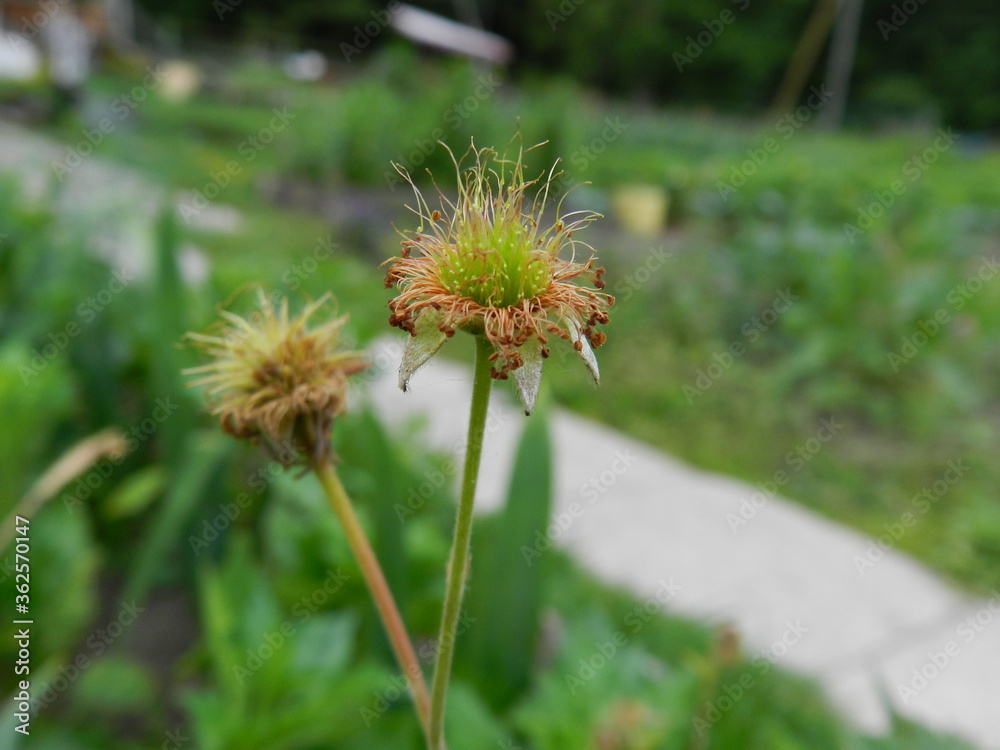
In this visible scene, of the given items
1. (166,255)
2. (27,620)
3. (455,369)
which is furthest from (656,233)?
(27,620)

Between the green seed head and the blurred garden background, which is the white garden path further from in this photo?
the green seed head

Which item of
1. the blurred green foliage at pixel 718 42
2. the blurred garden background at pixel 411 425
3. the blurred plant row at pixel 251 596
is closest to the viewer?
the blurred plant row at pixel 251 596

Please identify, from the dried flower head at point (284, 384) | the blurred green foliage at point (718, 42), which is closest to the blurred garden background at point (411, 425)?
the dried flower head at point (284, 384)

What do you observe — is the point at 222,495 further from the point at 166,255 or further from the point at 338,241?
the point at 338,241

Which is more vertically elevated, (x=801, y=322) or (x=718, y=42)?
(x=801, y=322)

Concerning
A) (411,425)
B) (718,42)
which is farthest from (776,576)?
(718,42)

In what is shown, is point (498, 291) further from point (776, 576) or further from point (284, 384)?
point (776, 576)

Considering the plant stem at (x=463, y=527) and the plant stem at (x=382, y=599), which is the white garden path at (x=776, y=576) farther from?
the plant stem at (x=463, y=527)
